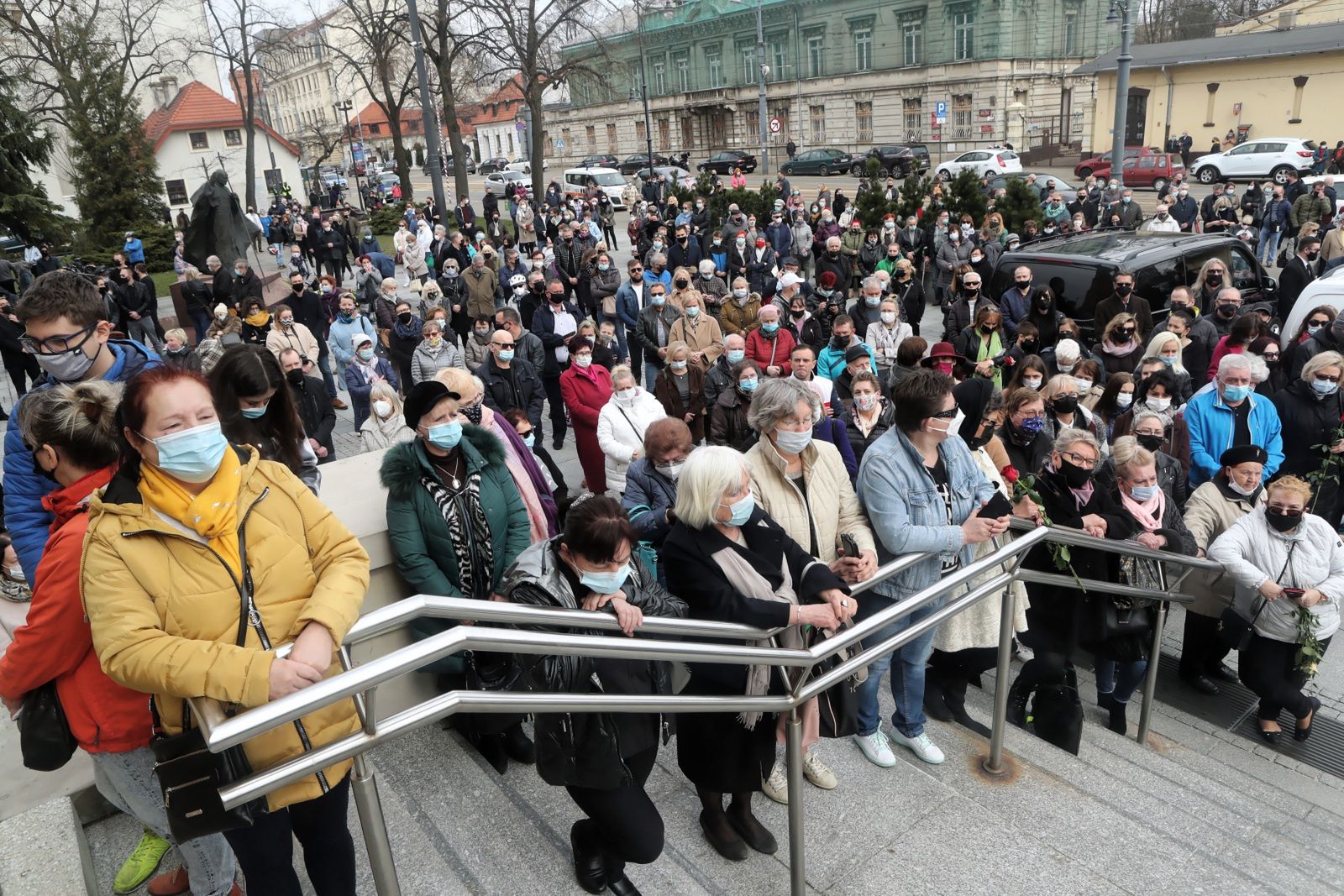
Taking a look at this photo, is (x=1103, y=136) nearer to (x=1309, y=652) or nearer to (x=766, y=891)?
(x=1309, y=652)

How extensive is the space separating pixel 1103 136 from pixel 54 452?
48986 millimetres

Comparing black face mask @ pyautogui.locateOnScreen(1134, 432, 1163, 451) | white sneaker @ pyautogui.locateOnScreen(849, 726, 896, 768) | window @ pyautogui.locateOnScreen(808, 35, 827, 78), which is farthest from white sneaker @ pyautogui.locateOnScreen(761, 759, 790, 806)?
window @ pyautogui.locateOnScreen(808, 35, 827, 78)

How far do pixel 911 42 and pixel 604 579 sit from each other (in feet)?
178

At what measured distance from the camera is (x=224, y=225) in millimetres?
14797

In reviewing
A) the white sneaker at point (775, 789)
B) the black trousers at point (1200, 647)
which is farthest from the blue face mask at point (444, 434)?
the black trousers at point (1200, 647)

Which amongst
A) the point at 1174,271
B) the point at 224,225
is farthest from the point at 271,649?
the point at 224,225

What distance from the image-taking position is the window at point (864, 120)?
5338cm

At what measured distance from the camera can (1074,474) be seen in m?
4.91

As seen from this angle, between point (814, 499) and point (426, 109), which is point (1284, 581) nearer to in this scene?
point (814, 499)

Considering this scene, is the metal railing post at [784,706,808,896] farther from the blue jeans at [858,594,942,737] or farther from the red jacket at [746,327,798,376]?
the red jacket at [746,327,798,376]

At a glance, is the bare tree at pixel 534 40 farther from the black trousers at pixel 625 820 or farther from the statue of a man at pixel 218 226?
the black trousers at pixel 625 820

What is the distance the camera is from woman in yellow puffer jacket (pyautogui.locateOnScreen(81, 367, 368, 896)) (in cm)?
208

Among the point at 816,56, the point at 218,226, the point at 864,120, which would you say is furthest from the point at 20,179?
the point at 816,56

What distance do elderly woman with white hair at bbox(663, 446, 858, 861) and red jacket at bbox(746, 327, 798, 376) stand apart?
17.7ft
